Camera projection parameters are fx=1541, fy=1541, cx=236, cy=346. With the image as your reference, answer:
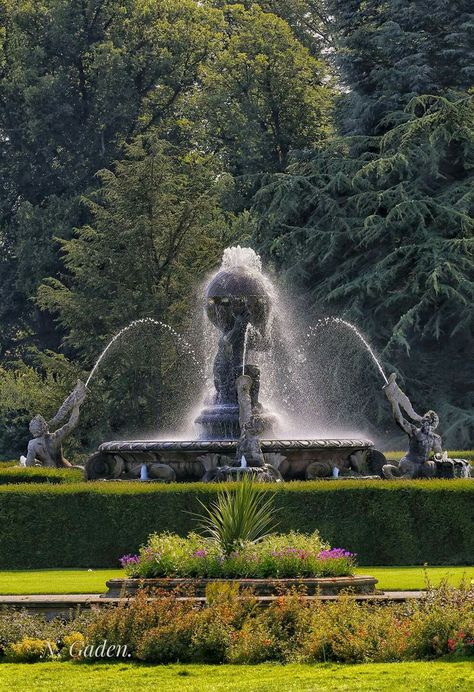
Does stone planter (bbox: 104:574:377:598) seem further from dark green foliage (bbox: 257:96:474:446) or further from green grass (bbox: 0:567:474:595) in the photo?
dark green foliage (bbox: 257:96:474:446)

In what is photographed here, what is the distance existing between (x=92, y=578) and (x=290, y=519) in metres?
3.14

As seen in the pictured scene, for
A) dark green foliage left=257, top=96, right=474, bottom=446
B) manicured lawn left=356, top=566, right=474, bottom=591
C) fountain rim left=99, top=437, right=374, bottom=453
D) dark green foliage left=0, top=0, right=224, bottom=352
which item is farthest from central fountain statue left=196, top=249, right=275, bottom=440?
dark green foliage left=0, top=0, right=224, bottom=352

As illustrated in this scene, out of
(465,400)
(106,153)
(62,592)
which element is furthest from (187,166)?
(62,592)

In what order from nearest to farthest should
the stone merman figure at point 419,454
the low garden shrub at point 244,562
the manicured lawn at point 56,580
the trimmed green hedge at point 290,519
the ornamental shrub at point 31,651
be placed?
1. the ornamental shrub at point 31,651
2. the low garden shrub at point 244,562
3. the manicured lawn at point 56,580
4. the trimmed green hedge at point 290,519
5. the stone merman figure at point 419,454

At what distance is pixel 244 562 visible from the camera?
13992 millimetres

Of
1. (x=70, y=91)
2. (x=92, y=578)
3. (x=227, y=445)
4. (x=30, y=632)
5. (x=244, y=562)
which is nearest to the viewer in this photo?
(x=30, y=632)

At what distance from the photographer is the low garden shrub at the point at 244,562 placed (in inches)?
548

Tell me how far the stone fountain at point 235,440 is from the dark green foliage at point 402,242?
12765mm

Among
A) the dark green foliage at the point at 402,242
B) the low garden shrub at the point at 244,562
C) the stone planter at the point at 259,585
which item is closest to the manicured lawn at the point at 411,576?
the low garden shrub at the point at 244,562

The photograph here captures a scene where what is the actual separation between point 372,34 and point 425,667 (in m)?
33.7

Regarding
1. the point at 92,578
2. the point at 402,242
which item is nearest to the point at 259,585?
the point at 92,578

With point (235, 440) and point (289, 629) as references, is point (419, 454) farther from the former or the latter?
point (289, 629)

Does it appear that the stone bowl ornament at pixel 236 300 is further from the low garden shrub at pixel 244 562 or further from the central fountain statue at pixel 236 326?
the low garden shrub at pixel 244 562

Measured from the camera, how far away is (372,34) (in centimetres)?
4312
